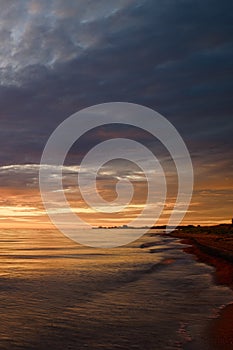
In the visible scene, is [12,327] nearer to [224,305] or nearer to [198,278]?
[224,305]

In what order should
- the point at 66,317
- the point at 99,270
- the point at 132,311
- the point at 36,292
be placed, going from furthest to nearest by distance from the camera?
the point at 99,270, the point at 36,292, the point at 132,311, the point at 66,317

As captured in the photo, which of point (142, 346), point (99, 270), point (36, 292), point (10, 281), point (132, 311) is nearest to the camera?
point (142, 346)

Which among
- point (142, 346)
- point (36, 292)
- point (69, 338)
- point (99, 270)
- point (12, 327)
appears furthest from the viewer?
point (99, 270)

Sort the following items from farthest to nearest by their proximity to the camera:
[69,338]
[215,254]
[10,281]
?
1. [215,254]
2. [10,281]
3. [69,338]

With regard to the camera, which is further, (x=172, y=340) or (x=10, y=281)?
(x=10, y=281)

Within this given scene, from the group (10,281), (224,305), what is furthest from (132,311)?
(10,281)

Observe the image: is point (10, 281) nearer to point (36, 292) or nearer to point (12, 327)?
point (36, 292)

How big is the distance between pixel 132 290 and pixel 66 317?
7429mm

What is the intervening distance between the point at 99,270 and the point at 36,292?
36.0 ft

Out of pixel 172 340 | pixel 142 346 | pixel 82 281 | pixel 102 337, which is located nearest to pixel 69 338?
pixel 102 337

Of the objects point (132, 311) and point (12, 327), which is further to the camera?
point (132, 311)

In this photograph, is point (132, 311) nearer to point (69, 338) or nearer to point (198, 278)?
point (69, 338)

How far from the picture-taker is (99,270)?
31.4 m

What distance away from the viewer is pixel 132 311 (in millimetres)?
16250
